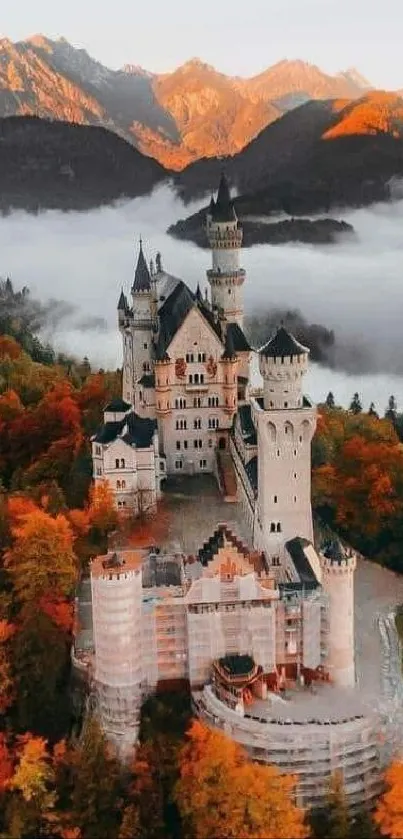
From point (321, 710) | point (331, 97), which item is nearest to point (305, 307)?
point (331, 97)

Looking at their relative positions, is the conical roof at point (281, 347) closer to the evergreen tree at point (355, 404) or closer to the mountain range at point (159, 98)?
the evergreen tree at point (355, 404)

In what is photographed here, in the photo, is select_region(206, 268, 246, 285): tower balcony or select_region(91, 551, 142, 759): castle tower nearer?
select_region(91, 551, 142, 759): castle tower

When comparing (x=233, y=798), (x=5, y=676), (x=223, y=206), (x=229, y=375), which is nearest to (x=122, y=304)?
(x=223, y=206)

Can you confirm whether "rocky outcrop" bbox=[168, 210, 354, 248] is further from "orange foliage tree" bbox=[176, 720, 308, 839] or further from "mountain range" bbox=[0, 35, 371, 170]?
"orange foliage tree" bbox=[176, 720, 308, 839]

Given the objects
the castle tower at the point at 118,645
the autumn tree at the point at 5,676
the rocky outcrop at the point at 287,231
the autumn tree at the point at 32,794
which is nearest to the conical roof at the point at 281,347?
the castle tower at the point at 118,645

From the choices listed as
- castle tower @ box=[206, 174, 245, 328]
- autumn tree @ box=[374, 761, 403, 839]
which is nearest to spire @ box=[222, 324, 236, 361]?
castle tower @ box=[206, 174, 245, 328]

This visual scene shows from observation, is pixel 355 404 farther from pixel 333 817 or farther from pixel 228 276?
pixel 333 817
